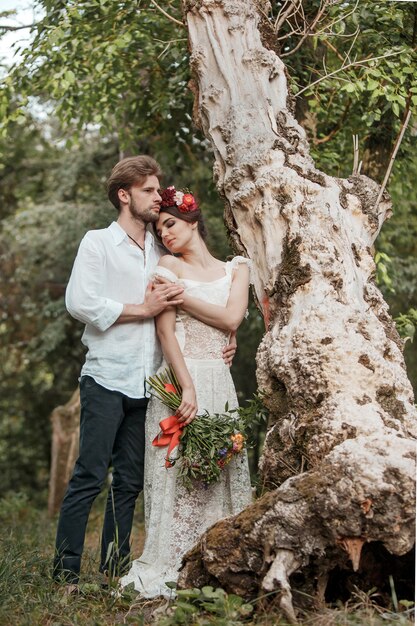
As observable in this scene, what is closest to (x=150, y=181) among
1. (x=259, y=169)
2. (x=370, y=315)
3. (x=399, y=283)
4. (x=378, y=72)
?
(x=259, y=169)

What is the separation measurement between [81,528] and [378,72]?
328 cm

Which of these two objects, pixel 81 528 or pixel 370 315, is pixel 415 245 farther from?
pixel 81 528

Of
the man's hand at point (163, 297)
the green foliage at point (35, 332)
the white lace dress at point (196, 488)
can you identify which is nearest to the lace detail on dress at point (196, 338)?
the white lace dress at point (196, 488)

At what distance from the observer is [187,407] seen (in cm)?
404

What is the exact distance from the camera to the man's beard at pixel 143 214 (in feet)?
14.4

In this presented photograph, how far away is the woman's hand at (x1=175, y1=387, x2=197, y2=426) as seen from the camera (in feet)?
13.2

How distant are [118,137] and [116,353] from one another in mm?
5119

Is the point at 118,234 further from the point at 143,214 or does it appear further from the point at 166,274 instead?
the point at 166,274

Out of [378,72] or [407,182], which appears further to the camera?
→ [407,182]

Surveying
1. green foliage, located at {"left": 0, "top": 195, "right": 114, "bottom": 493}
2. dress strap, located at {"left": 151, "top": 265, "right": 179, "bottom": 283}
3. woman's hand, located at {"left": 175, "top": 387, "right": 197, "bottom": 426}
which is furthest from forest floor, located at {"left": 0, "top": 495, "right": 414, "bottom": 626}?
green foliage, located at {"left": 0, "top": 195, "right": 114, "bottom": 493}

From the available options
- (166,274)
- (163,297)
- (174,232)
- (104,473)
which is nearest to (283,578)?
(104,473)

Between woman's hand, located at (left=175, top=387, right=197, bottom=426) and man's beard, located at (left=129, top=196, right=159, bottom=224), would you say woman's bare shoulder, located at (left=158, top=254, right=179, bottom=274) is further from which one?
woman's hand, located at (left=175, top=387, right=197, bottom=426)

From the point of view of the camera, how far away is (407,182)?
23.3 feet

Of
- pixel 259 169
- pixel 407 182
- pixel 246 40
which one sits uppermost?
pixel 246 40
